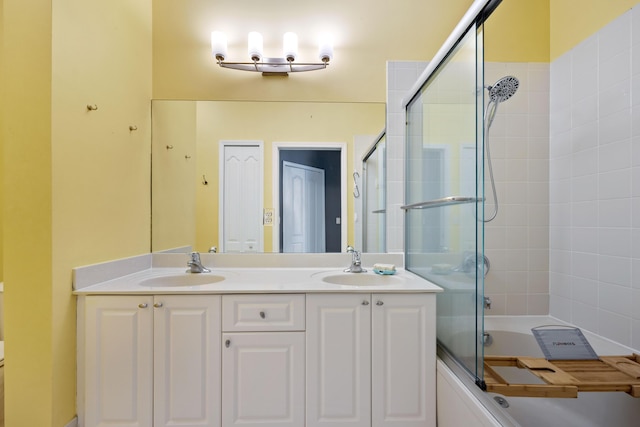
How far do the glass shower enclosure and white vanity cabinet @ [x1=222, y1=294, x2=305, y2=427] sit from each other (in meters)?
Answer: 0.71

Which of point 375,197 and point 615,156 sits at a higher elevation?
point 615,156

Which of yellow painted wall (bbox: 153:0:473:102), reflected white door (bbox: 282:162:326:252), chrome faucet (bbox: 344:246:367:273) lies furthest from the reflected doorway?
yellow painted wall (bbox: 153:0:473:102)

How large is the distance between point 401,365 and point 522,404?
71cm

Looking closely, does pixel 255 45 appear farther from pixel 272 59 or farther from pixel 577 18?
pixel 577 18

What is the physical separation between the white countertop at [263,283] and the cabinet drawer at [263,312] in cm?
4

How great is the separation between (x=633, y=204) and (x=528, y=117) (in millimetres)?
771

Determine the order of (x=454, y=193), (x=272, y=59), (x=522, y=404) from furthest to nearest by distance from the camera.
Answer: (x=272, y=59) < (x=522, y=404) < (x=454, y=193)

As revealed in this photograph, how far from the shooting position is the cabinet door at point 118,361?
1.27 m


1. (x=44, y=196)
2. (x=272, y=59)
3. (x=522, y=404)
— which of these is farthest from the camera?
(x=272, y=59)

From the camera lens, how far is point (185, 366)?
1279 millimetres

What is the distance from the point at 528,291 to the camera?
1.85 meters

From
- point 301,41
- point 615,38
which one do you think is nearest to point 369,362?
point 301,41

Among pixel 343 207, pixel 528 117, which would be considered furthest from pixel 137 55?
pixel 528 117

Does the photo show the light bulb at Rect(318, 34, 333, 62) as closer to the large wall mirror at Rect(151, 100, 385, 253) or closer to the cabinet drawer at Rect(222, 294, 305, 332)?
the large wall mirror at Rect(151, 100, 385, 253)
